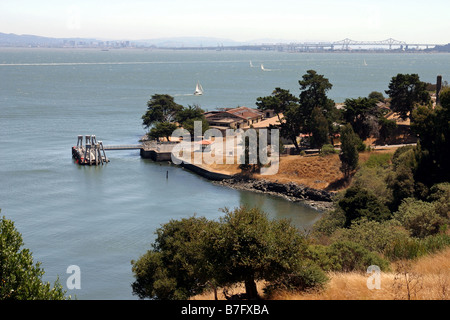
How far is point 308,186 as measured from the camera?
34438 mm

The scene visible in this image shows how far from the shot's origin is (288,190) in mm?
34250

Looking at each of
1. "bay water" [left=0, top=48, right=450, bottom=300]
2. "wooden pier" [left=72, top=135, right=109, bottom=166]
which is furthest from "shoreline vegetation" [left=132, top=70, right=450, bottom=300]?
"wooden pier" [left=72, top=135, right=109, bottom=166]

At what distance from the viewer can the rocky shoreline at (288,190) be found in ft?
106

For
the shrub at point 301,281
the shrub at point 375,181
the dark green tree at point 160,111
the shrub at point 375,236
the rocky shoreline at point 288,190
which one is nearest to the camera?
the shrub at point 301,281

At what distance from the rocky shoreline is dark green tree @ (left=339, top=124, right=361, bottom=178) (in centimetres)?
254

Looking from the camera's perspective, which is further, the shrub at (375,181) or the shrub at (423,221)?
the shrub at (375,181)

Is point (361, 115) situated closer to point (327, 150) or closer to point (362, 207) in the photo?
point (327, 150)

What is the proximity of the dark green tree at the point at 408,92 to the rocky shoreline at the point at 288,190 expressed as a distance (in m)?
11.3

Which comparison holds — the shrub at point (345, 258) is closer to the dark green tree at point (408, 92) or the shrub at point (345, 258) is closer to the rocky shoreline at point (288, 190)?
the rocky shoreline at point (288, 190)

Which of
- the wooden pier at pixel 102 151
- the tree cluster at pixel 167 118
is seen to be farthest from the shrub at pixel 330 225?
the tree cluster at pixel 167 118

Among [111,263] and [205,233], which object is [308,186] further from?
[205,233]

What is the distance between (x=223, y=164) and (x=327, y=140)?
768 cm

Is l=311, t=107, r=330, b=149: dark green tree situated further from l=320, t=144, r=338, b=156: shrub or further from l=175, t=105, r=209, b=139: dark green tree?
l=175, t=105, r=209, b=139: dark green tree
